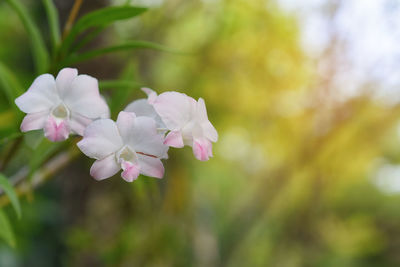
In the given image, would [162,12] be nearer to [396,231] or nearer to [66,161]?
[66,161]

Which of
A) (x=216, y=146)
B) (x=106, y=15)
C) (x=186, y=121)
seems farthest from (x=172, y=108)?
(x=216, y=146)

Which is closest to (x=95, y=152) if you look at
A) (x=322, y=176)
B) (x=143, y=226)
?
(x=143, y=226)

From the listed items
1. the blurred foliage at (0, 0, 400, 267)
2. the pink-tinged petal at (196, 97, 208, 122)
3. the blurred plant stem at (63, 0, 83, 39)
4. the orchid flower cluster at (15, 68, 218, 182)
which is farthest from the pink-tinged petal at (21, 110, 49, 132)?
the blurred foliage at (0, 0, 400, 267)

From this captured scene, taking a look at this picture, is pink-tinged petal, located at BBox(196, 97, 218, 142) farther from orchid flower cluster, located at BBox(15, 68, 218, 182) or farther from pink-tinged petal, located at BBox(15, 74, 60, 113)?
pink-tinged petal, located at BBox(15, 74, 60, 113)

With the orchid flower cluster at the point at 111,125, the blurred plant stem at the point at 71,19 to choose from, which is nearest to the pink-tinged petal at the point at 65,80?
the orchid flower cluster at the point at 111,125

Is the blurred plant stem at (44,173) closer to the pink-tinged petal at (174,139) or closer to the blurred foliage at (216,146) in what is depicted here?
the pink-tinged petal at (174,139)

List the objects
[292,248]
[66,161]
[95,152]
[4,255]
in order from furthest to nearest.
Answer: [292,248] < [4,255] < [66,161] < [95,152]

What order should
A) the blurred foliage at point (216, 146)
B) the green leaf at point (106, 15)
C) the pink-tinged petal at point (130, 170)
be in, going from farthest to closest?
the blurred foliage at point (216, 146)
the green leaf at point (106, 15)
the pink-tinged petal at point (130, 170)
